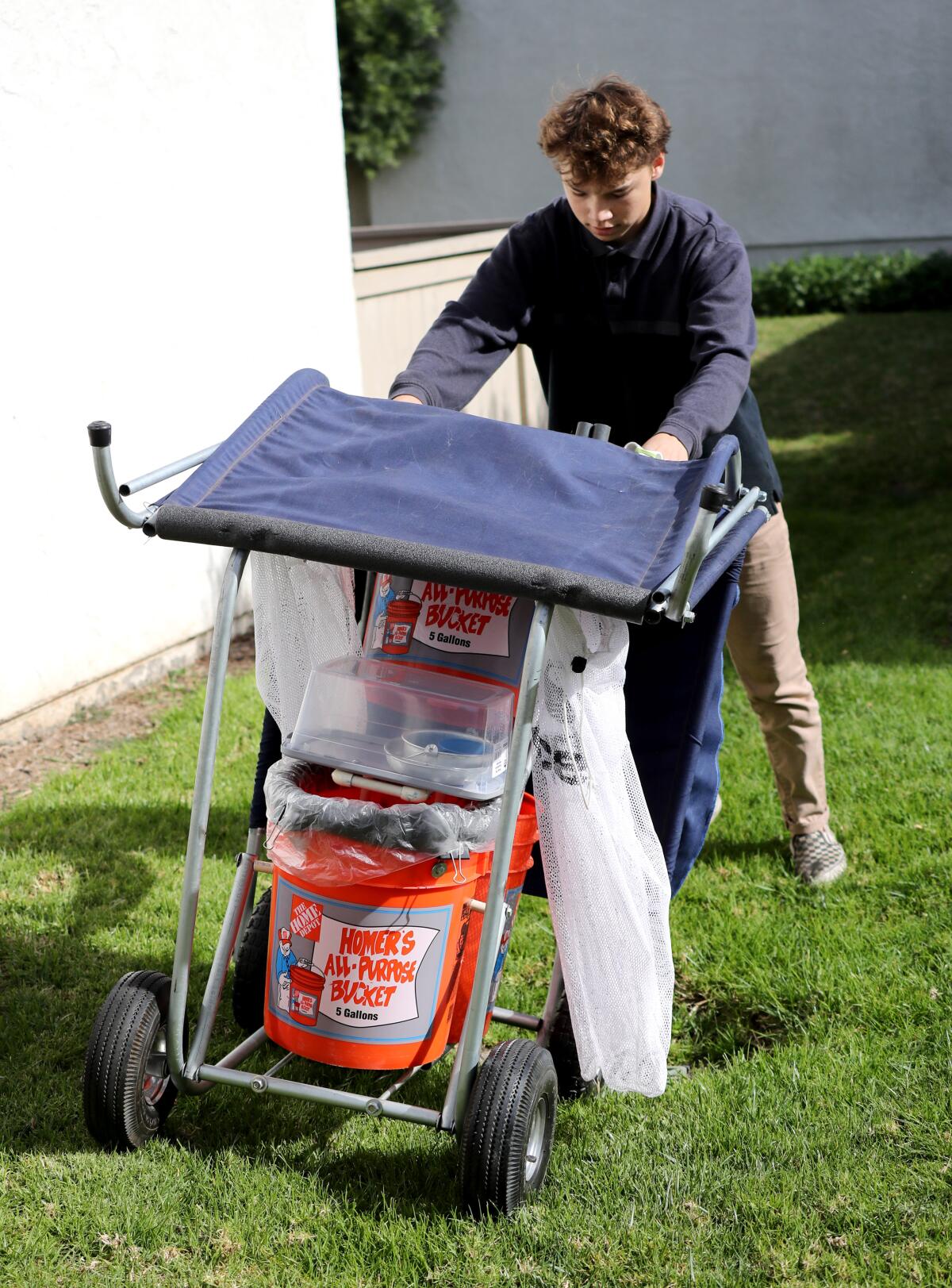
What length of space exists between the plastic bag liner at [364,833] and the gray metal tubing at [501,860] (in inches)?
4.2

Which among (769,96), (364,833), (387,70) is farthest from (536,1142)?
(387,70)

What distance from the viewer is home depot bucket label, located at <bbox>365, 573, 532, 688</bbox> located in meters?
2.73

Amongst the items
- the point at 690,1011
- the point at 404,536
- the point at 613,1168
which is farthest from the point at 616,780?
the point at 690,1011

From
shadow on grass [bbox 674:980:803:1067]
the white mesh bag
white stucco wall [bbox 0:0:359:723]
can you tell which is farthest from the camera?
white stucco wall [bbox 0:0:359:723]

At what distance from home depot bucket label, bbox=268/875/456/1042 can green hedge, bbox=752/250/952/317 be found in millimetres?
15787

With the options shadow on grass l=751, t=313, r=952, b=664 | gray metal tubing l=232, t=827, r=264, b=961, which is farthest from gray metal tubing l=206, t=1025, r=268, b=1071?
shadow on grass l=751, t=313, r=952, b=664

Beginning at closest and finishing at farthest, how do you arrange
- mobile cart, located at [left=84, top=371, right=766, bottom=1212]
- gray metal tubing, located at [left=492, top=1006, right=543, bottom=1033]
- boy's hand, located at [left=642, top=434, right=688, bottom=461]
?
mobile cart, located at [left=84, top=371, right=766, bottom=1212] < boy's hand, located at [left=642, top=434, right=688, bottom=461] < gray metal tubing, located at [left=492, top=1006, right=543, bottom=1033]

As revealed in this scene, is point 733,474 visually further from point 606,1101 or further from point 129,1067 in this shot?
point 129,1067

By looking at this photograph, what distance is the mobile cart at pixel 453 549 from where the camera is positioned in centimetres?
230

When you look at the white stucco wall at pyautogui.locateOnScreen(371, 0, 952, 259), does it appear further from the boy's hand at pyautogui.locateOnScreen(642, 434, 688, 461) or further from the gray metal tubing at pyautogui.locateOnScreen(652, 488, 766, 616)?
the gray metal tubing at pyautogui.locateOnScreen(652, 488, 766, 616)

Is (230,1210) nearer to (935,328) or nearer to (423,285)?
(423,285)

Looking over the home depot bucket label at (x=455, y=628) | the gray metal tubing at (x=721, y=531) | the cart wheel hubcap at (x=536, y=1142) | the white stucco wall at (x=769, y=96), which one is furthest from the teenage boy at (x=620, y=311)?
the white stucco wall at (x=769, y=96)

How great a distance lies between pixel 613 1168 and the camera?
8.74ft

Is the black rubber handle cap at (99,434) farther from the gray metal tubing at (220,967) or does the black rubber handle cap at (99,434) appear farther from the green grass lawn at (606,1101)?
the green grass lawn at (606,1101)
